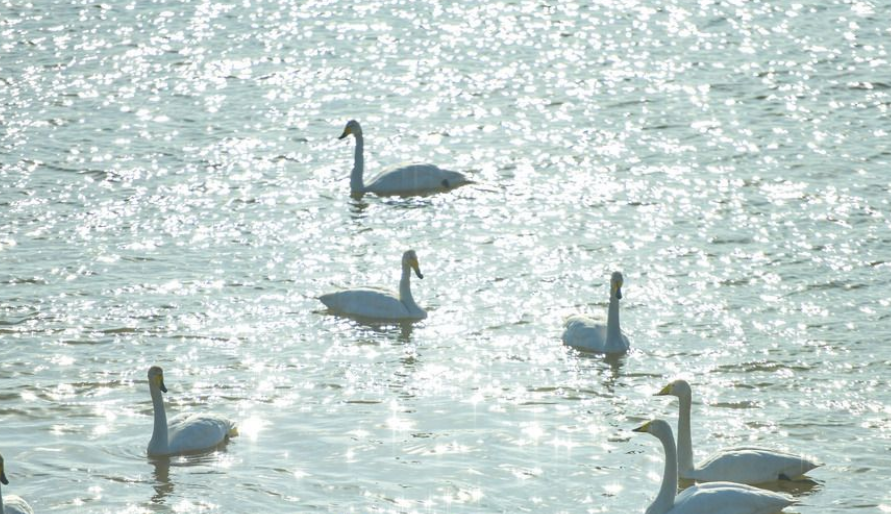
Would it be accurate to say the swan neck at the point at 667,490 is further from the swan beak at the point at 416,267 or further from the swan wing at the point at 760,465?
the swan beak at the point at 416,267

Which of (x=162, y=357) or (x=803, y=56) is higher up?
(x=803, y=56)

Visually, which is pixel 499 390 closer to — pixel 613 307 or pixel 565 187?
pixel 613 307

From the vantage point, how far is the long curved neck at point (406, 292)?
656 inches

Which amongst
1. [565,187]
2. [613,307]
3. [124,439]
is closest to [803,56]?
[565,187]

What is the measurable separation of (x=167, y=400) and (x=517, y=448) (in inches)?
132

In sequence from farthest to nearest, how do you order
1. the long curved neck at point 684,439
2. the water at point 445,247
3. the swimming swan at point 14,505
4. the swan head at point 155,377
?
the swan head at point 155,377 → the water at point 445,247 → the long curved neck at point 684,439 → the swimming swan at point 14,505

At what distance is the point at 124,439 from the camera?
13414mm

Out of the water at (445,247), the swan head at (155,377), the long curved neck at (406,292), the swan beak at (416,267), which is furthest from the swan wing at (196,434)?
the swan beak at (416,267)

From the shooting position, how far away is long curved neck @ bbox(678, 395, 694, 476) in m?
12.7

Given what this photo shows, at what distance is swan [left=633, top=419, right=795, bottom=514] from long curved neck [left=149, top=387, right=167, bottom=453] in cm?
405

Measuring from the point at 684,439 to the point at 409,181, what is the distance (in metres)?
9.12

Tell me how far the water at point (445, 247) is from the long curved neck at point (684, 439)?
33 centimetres

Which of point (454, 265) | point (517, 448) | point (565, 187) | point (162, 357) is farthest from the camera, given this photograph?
point (565, 187)

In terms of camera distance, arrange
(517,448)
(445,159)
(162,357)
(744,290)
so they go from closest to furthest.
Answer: (517,448) < (162,357) < (744,290) < (445,159)
